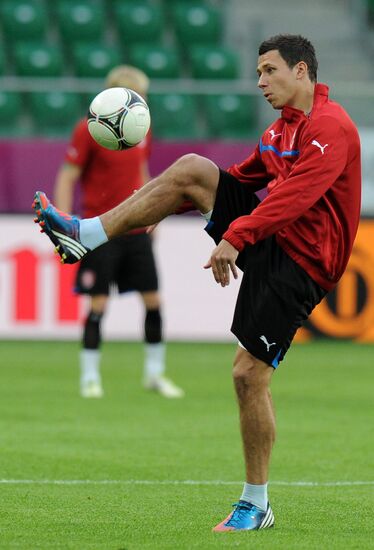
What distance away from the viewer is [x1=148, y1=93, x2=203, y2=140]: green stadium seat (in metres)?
15.1

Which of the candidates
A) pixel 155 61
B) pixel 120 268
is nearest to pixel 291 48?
pixel 120 268

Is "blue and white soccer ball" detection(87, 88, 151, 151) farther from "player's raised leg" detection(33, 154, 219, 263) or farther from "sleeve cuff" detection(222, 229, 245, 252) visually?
"sleeve cuff" detection(222, 229, 245, 252)

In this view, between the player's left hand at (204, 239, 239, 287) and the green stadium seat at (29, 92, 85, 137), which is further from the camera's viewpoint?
the green stadium seat at (29, 92, 85, 137)

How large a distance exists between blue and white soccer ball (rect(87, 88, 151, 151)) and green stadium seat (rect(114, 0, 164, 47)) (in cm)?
1274

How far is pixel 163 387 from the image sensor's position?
10.8 m

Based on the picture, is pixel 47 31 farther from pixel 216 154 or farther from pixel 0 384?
pixel 0 384

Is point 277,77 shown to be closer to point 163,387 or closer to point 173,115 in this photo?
point 163,387

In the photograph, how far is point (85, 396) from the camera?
34.3 ft

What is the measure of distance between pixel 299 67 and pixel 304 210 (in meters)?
0.66

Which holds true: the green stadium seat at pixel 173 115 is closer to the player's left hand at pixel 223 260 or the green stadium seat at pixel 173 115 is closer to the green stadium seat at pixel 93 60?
the green stadium seat at pixel 93 60

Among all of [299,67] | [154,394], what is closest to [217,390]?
[154,394]

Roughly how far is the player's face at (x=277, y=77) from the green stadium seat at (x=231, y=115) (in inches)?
371

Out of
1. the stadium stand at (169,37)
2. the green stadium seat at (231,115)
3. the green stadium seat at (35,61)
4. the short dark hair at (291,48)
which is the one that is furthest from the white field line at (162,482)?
the green stadium seat at (35,61)

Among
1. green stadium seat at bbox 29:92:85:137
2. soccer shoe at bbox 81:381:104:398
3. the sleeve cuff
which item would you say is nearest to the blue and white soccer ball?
the sleeve cuff
